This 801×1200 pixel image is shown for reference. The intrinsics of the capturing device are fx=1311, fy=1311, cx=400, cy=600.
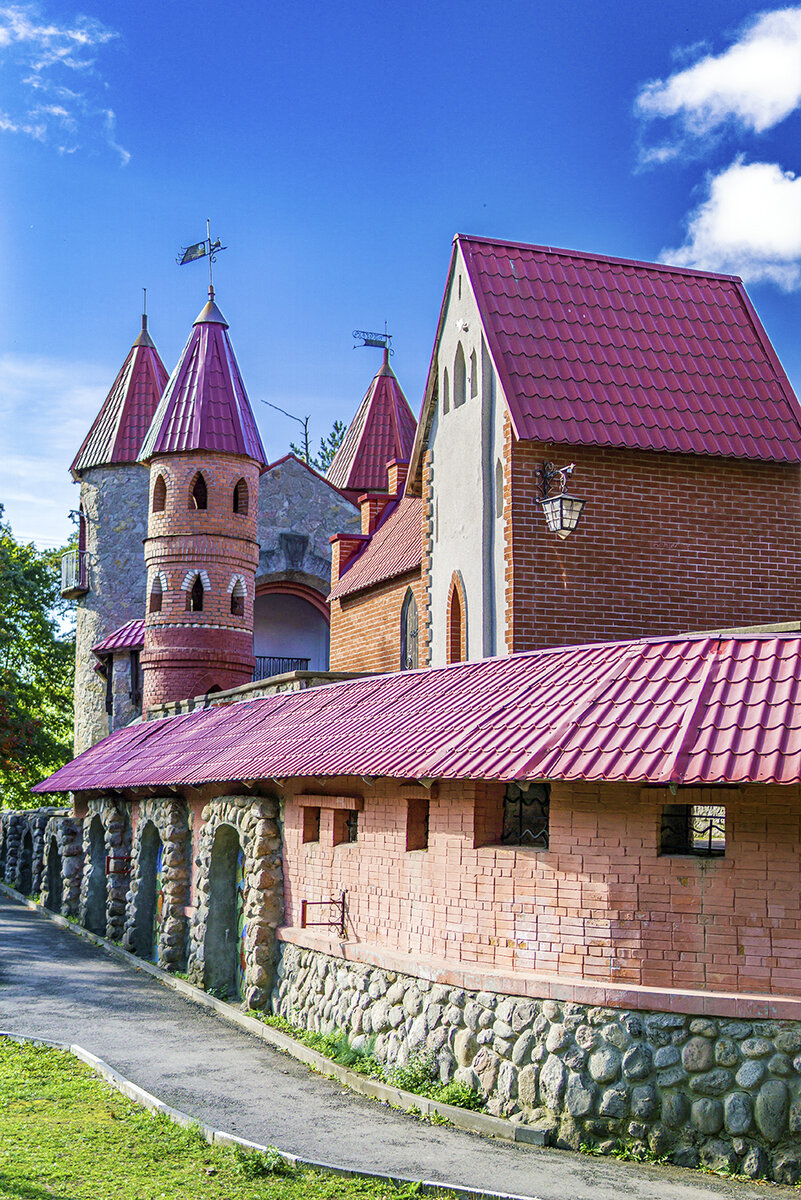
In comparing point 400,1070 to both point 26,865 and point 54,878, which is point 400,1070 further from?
point 26,865

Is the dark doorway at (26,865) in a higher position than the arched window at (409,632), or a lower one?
lower

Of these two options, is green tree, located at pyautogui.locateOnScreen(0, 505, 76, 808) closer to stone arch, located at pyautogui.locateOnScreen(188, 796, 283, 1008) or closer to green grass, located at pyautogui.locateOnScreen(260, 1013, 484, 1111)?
stone arch, located at pyautogui.locateOnScreen(188, 796, 283, 1008)

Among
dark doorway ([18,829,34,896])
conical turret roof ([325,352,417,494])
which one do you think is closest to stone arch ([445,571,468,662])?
dark doorway ([18,829,34,896])

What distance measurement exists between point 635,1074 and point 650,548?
7.85 m

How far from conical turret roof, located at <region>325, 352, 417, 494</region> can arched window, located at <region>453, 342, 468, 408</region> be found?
20670mm

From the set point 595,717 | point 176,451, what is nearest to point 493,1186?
point 595,717

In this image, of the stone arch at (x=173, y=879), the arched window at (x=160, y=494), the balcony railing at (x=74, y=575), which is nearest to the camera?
the stone arch at (x=173, y=879)

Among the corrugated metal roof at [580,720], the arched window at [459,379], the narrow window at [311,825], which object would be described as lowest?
the narrow window at [311,825]

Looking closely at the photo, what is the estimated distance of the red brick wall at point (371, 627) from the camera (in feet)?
78.9

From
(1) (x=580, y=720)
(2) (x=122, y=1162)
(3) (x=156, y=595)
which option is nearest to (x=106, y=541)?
(3) (x=156, y=595)

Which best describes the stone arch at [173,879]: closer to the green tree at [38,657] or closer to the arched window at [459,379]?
the arched window at [459,379]

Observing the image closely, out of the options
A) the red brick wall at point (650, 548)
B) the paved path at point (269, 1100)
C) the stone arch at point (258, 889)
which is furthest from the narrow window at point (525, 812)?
the stone arch at point (258, 889)

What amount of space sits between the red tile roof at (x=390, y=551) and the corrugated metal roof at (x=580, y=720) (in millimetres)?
8794

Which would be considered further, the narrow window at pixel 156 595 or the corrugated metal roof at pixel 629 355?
the narrow window at pixel 156 595
